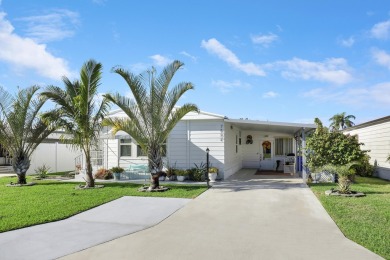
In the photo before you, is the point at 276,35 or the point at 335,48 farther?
the point at 335,48

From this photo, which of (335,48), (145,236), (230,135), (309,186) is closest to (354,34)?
(335,48)

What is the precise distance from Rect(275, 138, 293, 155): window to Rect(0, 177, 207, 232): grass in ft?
35.4

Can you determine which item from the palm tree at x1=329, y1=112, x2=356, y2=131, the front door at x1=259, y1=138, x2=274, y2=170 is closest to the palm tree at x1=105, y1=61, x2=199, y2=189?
the front door at x1=259, y1=138, x2=274, y2=170

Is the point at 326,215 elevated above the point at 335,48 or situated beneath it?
situated beneath

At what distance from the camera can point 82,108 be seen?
12500 millimetres

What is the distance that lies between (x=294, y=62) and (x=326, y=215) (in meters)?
9.49

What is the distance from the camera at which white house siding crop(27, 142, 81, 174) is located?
22.0m

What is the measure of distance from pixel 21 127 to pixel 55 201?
628 cm

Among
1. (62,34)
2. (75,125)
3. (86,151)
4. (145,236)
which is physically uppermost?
(62,34)

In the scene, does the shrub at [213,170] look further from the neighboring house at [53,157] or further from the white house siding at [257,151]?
the neighboring house at [53,157]

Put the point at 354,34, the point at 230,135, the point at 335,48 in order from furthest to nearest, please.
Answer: the point at 230,135 → the point at 335,48 → the point at 354,34

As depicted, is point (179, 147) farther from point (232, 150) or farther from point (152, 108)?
point (152, 108)

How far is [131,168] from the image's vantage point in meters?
16.1

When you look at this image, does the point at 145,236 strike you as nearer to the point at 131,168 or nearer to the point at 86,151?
the point at 86,151
